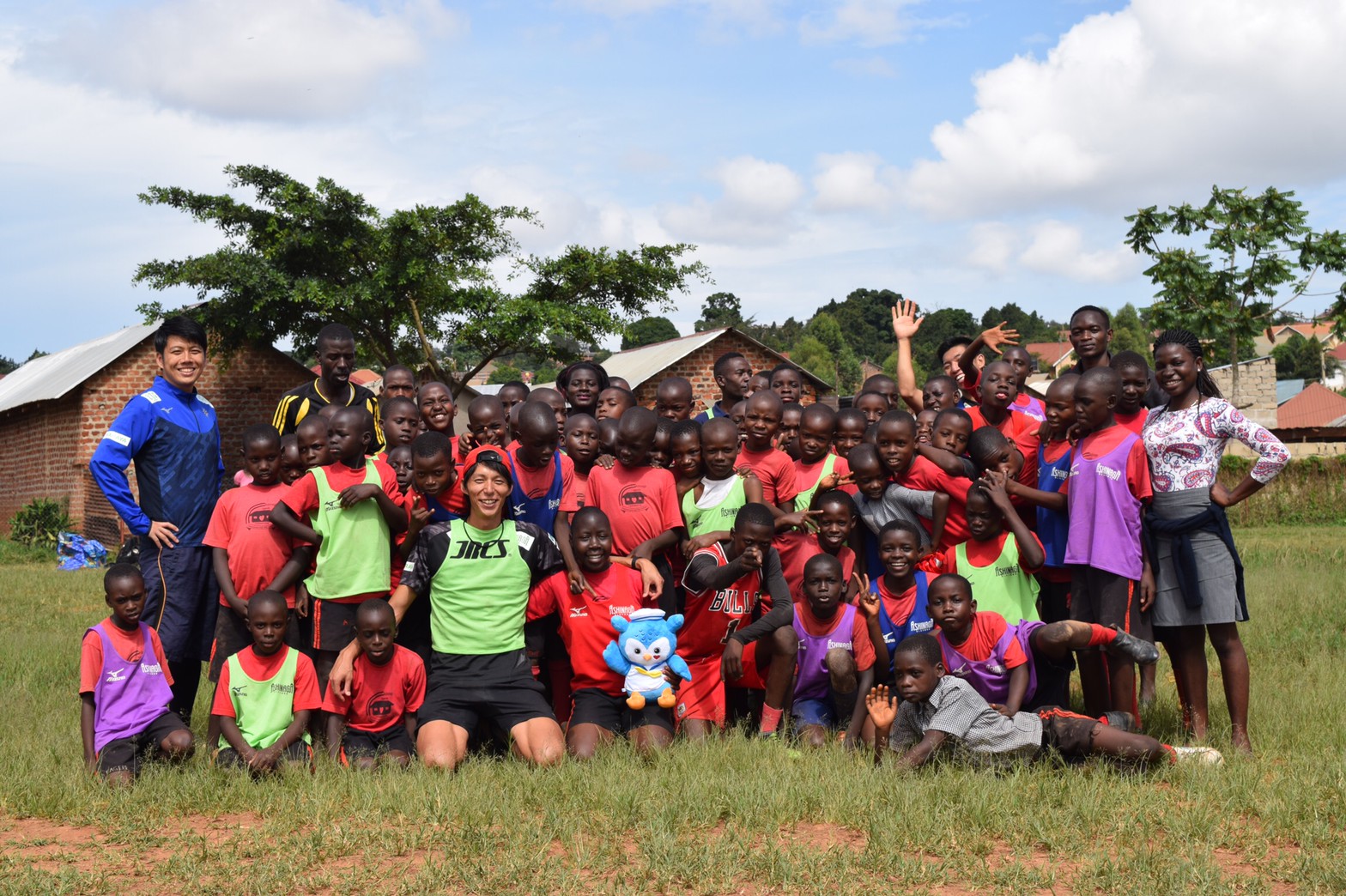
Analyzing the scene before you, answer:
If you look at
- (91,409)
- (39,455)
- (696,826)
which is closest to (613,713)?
(696,826)

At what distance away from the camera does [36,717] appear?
7.03 m

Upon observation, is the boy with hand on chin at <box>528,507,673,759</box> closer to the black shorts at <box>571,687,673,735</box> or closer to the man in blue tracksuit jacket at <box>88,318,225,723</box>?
the black shorts at <box>571,687,673,735</box>

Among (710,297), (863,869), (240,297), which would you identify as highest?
(710,297)

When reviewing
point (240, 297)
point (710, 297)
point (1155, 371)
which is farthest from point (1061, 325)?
point (1155, 371)

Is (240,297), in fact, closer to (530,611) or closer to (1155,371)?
(530,611)

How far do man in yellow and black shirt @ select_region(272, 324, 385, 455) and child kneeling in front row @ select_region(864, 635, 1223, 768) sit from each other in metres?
3.49

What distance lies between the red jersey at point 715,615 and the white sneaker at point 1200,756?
7.35 feet

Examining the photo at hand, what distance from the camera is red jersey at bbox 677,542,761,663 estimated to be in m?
6.15

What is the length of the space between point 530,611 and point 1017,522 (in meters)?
2.63

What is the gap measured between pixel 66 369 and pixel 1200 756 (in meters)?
25.6

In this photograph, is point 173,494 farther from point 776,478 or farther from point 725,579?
point 776,478

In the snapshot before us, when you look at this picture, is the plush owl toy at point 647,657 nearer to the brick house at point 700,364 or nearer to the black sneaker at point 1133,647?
the black sneaker at point 1133,647

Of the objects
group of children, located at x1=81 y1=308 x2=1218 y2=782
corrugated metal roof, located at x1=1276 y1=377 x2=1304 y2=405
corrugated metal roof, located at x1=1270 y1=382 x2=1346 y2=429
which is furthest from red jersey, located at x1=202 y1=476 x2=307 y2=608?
corrugated metal roof, located at x1=1276 y1=377 x2=1304 y2=405

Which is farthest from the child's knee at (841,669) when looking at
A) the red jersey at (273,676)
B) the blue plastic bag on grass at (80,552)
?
the blue plastic bag on grass at (80,552)
